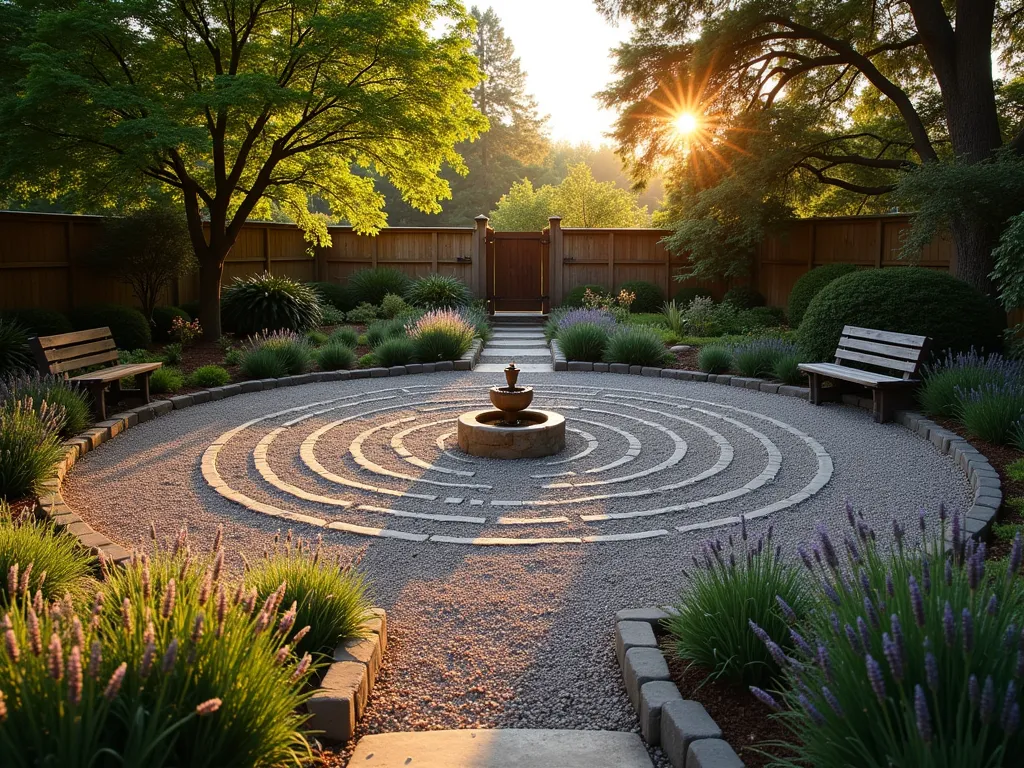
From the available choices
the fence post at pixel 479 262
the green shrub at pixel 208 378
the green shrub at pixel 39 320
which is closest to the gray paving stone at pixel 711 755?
the green shrub at pixel 208 378

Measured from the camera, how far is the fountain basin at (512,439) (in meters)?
7.49

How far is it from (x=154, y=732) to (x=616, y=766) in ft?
5.10

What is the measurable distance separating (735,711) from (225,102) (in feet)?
35.1

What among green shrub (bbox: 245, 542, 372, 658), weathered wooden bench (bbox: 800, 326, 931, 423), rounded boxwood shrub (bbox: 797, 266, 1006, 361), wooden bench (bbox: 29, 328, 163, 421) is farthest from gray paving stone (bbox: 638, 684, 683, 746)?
rounded boxwood shrub (bbox: 797, 266, 1006, 361)

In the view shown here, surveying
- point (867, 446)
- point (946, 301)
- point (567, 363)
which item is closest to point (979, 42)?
point (946, 301)

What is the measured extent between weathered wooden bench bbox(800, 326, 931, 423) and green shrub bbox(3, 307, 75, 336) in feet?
34.5

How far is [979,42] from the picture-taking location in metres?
14.1

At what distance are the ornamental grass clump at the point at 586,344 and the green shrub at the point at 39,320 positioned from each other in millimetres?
7487

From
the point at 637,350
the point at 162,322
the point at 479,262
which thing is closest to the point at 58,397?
the point at 162,322

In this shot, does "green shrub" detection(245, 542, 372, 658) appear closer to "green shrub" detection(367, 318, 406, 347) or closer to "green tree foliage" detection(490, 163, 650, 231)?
"green shrub" detection(367, 318, 406, 347)

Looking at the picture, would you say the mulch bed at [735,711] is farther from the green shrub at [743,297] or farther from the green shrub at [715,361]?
the green shrub at [743,297]

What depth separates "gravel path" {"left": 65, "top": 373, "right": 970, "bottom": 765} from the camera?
12.1 ft

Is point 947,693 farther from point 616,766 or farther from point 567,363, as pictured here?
point 567,363

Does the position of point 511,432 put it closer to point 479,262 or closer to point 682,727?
point 682,727
